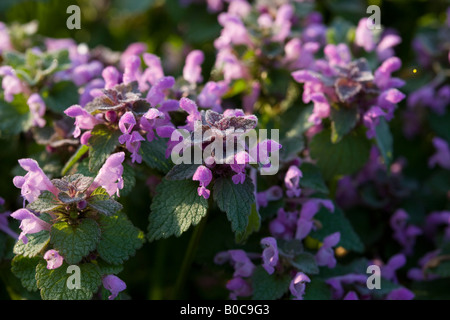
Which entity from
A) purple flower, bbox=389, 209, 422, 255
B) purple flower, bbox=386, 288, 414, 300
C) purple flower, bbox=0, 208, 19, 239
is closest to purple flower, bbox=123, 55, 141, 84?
purple flower, bbox=0, 208, 19, 239

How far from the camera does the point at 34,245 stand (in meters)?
1.29

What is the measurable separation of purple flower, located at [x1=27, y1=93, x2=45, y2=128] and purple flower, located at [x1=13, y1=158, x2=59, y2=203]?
470 mm

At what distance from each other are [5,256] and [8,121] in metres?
0.49

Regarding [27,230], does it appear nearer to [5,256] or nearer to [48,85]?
[5,256]

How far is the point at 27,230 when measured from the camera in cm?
127

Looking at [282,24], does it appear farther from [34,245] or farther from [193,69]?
[34,245]

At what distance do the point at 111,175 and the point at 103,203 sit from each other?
0.08 metres

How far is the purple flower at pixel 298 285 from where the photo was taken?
4.70 ft

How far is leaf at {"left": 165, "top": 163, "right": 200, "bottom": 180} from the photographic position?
1305 mm

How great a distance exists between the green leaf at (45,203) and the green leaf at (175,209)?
236 millimetres

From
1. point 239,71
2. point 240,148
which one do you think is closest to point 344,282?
point 240,148

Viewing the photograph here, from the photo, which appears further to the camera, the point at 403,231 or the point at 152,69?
the point at 403,231

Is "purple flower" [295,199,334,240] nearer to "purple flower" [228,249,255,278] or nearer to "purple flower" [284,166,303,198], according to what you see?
"purple flower" [284,166,303,198]

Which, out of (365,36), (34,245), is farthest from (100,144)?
(365,36)
